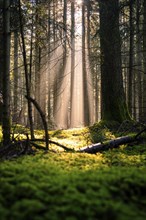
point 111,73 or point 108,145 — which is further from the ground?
point 111,73

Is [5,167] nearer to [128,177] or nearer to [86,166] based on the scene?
[86,166]

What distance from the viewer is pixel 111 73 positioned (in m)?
12.4

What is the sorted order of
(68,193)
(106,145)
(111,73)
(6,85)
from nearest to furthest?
(68,193) → (106,145) → (6,85) → (111,73)

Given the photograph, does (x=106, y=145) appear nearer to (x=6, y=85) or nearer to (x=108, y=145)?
(x=108, y=145)

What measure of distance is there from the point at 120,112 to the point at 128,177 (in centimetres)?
914

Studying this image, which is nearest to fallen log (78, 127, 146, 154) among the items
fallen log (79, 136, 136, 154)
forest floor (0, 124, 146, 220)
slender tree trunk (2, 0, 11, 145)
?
fallen log (79, 136, 136, 154)

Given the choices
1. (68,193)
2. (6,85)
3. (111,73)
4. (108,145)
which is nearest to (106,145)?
(108,145)

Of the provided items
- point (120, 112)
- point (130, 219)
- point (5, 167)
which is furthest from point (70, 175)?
point (120, 112)

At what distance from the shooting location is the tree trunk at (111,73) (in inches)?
479

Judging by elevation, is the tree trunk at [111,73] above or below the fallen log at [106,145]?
above

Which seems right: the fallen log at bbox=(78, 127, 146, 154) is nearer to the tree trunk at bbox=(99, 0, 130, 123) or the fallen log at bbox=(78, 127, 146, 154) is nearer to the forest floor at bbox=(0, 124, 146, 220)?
the forest floor at bbox=(0, 124, 146, 220)

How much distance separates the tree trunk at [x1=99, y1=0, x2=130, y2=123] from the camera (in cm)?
1216

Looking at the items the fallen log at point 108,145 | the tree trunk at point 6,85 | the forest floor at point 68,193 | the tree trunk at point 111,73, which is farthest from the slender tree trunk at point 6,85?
→ the tree trunk at point 111,73

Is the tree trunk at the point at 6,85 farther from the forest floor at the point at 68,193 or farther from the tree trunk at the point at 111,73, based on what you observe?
the tree trunk at the point at 111,73
